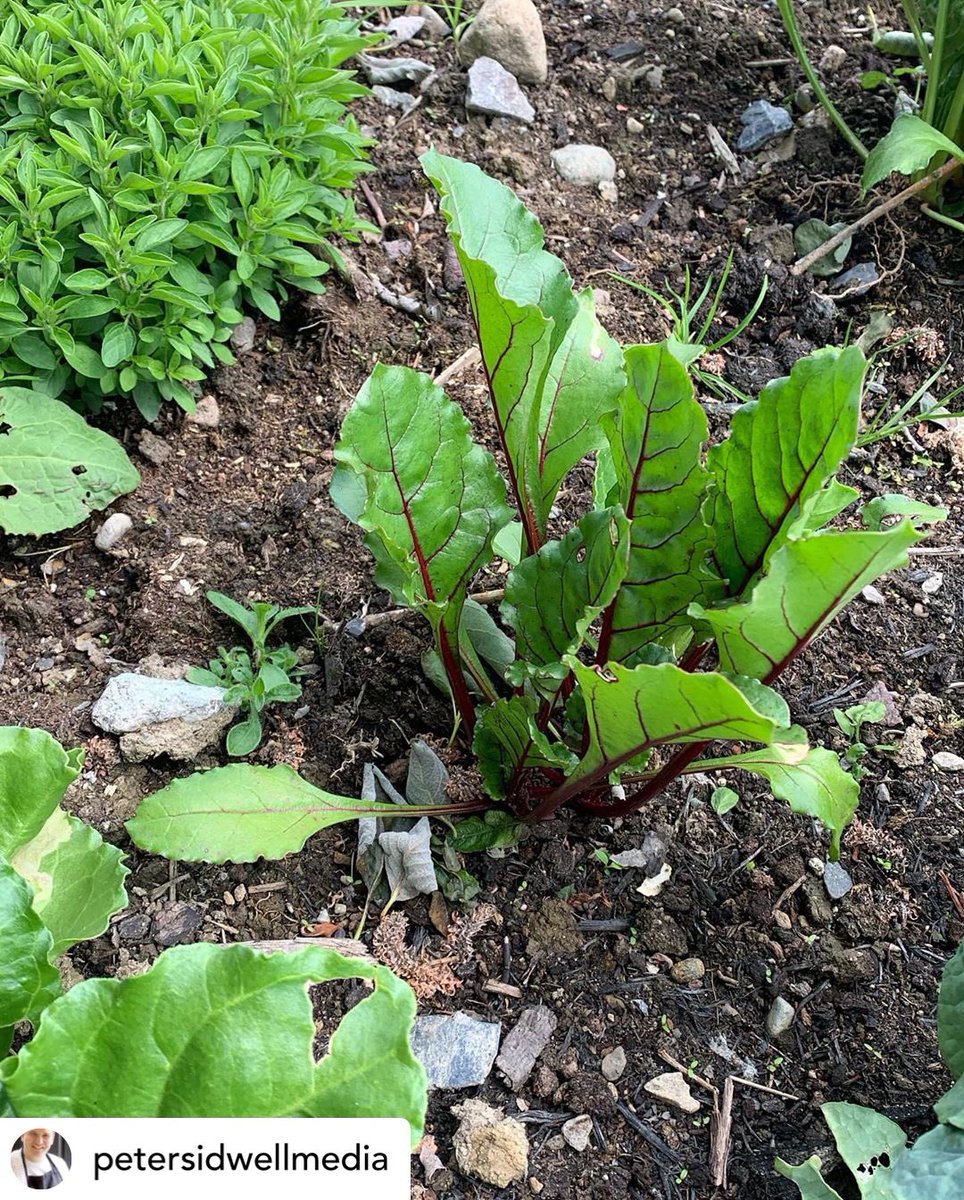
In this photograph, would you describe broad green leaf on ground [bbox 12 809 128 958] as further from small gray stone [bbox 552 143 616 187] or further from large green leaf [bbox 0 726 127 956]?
small gray stone [bbox 552 143 616 187]

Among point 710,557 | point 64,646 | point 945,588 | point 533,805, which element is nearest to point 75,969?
point 64,646

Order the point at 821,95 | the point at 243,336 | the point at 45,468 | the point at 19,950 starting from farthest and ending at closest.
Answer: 1. the point at 821,95
2. the point at 243,336
3. the point at 45,468
4. the point at 19,950

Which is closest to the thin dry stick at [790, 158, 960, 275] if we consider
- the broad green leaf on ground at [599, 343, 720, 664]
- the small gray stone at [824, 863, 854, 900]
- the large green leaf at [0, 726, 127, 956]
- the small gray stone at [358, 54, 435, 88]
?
the small gray stone at [358, 54, 435, 88]

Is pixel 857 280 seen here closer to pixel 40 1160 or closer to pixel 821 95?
pixel 821 95

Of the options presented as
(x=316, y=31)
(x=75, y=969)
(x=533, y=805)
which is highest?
(x=316, y=31)

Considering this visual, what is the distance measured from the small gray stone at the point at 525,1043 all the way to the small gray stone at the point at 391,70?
2.44 m

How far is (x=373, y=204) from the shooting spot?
2.81 m

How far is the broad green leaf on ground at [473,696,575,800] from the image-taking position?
165cm

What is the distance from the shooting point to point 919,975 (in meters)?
1.82

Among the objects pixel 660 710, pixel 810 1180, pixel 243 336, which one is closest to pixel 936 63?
pixel 243 336

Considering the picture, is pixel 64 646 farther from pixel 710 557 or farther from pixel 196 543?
pixel 710 557

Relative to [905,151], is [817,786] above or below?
below

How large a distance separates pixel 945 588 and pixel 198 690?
1.48m

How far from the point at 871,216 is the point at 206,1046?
8.43 ft
